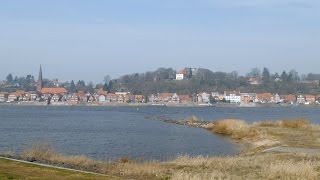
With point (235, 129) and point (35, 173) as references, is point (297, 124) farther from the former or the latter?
point (35, 173)

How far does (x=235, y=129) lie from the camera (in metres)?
59.1

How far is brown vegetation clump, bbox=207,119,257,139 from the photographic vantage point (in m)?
54.5

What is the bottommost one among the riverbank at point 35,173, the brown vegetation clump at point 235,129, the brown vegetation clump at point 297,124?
the brown vegetation clump at point 235,129

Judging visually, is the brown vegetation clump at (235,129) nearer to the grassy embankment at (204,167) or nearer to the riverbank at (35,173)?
the grassy embankment at (204,167)

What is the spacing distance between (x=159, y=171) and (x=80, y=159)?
550 cm

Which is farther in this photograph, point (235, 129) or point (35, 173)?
point (235, 129)

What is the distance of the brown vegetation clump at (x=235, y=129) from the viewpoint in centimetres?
5447

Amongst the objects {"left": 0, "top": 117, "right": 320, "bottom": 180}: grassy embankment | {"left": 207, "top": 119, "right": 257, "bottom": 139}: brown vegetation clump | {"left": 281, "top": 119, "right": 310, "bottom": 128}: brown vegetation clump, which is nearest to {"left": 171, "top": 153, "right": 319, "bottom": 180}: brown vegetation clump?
{"left": 0, "top": 117, "right": 320, "bottom": 180}: grassy embankment

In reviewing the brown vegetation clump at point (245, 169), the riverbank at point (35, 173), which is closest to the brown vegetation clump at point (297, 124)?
the brown vegetation clump at point (245, 169)

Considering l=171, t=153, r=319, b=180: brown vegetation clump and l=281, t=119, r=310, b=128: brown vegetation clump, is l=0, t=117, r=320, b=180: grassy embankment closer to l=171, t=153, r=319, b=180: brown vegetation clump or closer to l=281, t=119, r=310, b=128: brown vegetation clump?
l=171, t=153, r=319, b=180: brown vegetation clump

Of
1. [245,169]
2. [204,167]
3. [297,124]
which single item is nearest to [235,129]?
[297,124]

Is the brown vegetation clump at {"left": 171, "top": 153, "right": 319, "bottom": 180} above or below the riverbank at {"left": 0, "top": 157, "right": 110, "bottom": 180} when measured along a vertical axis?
below

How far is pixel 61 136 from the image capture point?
2203 inches

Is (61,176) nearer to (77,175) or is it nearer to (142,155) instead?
(77,175)
